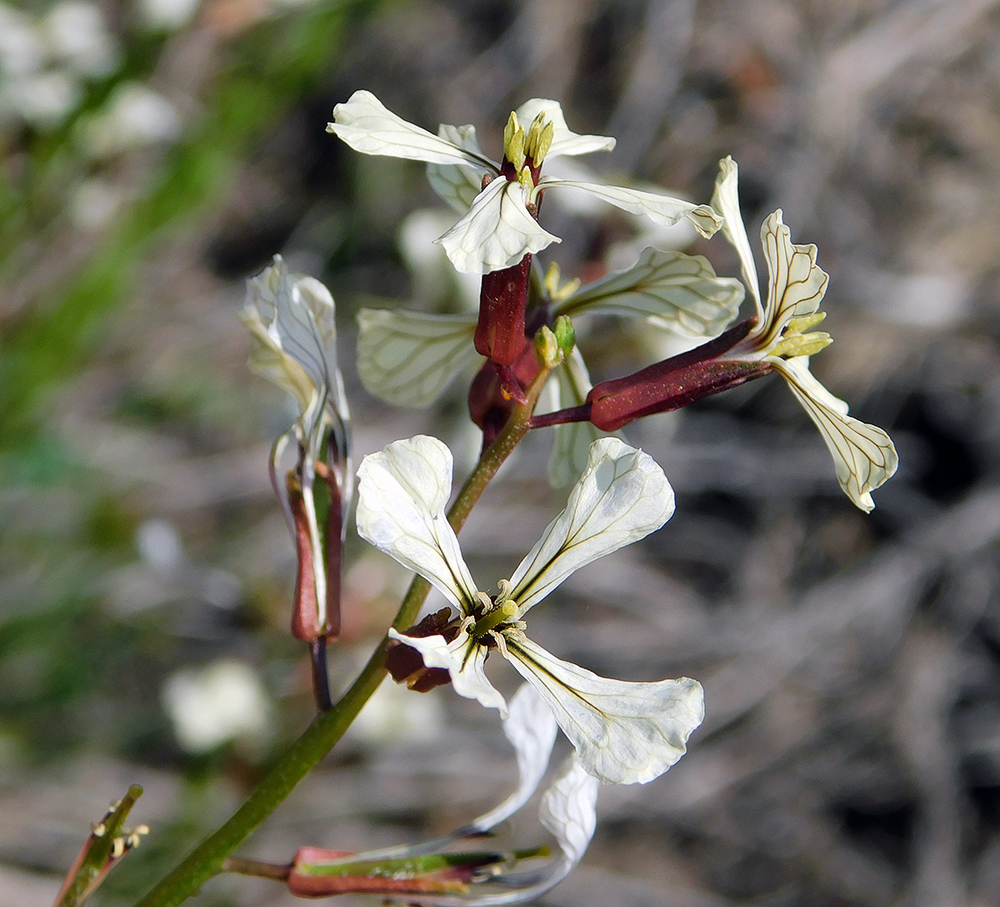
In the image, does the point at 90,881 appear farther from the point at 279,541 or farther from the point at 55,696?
the point at 279,541

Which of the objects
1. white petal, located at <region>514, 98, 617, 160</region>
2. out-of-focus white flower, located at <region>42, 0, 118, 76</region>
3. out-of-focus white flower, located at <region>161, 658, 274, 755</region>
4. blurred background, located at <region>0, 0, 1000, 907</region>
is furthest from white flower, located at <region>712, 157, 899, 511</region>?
out-of-focus white flower, located at <region>42, 0, 118, 76</region>

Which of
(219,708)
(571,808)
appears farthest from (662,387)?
(219,708)

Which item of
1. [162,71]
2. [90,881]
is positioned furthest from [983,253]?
[90,881]

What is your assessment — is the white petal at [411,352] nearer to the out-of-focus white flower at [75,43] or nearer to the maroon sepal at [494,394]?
the maroon sepal at [494,394]

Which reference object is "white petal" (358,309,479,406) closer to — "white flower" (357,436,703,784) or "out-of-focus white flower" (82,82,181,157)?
"white flower" (357,436,703,784)

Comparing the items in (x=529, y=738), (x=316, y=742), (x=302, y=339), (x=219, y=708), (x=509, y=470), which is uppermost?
(x=302, y=339)

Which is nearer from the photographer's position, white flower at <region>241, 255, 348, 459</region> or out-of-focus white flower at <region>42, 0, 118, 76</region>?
white flower at <region>241, 255, 348, 459</region>

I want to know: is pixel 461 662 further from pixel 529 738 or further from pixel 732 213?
pixel 732 213
